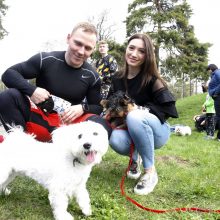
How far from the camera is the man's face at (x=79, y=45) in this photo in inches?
139

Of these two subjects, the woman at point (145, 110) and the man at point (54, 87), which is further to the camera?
the woman at point (145, 110)

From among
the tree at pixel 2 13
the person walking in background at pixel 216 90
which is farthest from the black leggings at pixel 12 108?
the tree at pixel 2 13

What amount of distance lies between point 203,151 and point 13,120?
3956mm

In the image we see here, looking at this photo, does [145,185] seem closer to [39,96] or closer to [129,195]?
[129,195]

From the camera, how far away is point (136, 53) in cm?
382

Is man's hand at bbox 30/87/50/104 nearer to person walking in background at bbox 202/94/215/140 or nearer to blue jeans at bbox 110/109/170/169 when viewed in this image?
blue jeans at bbox 110/109/170/169

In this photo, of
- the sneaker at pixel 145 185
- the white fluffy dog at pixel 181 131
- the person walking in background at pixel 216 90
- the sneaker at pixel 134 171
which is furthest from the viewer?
the white fluffy dog at pixel 181 131

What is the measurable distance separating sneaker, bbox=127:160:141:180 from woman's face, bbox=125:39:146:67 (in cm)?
128

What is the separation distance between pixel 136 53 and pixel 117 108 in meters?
0.68

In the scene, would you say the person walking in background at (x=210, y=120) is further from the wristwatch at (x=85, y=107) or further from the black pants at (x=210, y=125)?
the wristwatch at (x=85, y=107)

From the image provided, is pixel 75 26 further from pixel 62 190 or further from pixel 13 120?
pixel 62 190

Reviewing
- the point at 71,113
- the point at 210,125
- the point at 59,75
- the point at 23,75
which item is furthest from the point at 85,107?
the point at 210,125

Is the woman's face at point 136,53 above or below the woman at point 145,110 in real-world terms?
above

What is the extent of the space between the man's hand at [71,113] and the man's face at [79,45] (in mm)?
570
